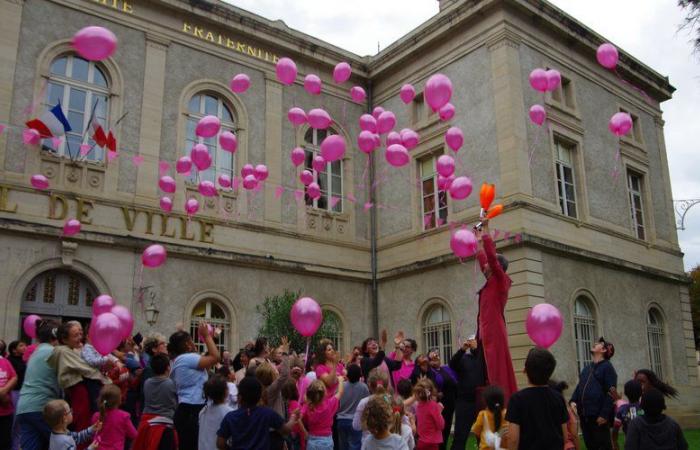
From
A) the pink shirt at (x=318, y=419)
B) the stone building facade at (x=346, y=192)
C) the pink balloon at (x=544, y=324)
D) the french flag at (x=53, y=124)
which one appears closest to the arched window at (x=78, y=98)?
the stone building facade at (x=346, y=192)

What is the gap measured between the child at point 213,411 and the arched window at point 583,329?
12.9m

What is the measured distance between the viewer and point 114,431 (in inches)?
233

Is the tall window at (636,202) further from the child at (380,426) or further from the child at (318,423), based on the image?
the child at (380,426)

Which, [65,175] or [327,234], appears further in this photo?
[327,234]

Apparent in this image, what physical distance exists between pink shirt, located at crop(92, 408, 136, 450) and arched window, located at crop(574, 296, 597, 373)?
13.5 metres

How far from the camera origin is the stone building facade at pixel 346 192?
14.9m

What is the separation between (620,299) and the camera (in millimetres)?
18688

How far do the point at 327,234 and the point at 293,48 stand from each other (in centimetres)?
553

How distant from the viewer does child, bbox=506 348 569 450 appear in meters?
4.23

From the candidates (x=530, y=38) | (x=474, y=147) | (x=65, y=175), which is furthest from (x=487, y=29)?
(x=65, y=175)

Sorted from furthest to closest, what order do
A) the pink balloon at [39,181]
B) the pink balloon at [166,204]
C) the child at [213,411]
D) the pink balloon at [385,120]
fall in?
the pink balloon at [166,204] → the pink balloon at [39,181] → the pink balloon at [385,120] → the child at [213,411]

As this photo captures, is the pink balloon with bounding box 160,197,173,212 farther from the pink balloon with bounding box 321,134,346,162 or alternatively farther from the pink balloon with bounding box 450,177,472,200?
the pink balloon with bounding box 450,177,472,200

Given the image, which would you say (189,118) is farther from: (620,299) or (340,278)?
(620,299)

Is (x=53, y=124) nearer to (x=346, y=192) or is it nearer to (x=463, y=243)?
(x=346, y=192)
